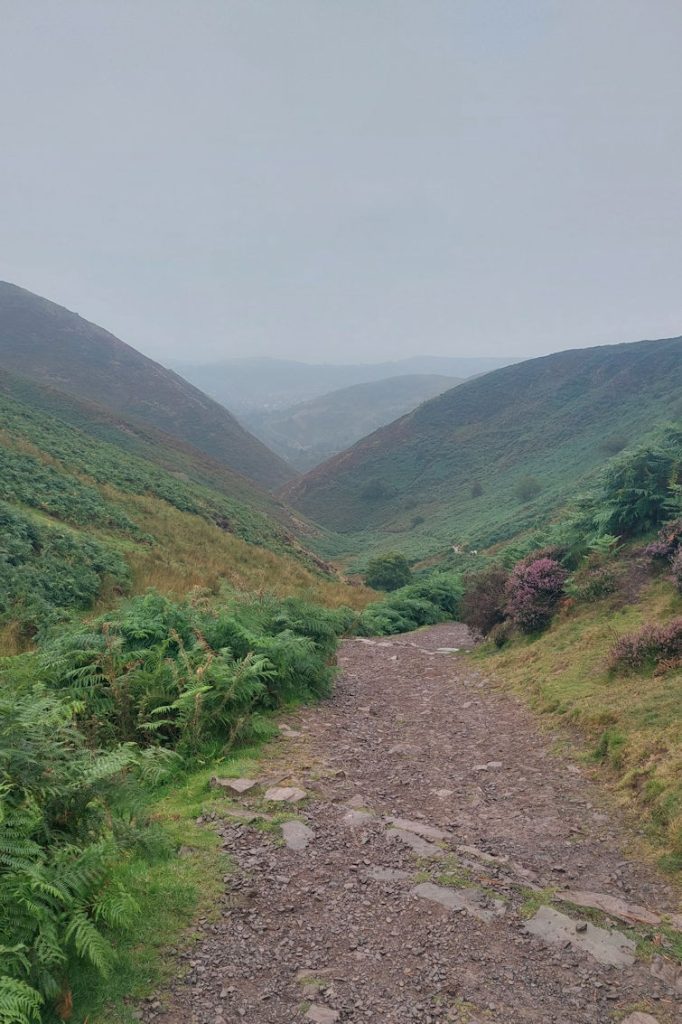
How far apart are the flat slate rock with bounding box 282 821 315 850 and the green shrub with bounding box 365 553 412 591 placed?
22984 millimetres

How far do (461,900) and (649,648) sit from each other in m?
4.87

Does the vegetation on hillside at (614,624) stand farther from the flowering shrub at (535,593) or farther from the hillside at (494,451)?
the hillside at (494,451)

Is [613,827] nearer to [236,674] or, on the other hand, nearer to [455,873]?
[455,873]

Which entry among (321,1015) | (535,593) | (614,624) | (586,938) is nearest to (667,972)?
(586,938)

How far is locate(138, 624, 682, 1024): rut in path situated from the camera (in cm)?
319

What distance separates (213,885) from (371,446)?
3160 inches

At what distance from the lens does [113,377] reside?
294 ft

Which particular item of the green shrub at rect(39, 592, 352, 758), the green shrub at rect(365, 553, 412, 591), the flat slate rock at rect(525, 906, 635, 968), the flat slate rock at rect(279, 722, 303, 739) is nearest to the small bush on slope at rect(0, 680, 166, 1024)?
the green shrub at rect(39, 592, 352, 758)

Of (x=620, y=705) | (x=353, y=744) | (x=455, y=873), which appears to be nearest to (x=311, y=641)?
(x=353, y=744)

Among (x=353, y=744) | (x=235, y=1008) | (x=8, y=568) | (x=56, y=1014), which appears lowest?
(x=353, y=744)

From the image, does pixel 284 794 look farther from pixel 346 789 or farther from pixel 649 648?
pixel 649 648

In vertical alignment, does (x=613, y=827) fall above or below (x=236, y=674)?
below

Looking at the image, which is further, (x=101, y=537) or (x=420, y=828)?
(x=101, y=537)

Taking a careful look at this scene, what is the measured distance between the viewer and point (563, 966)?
11.3 feet
